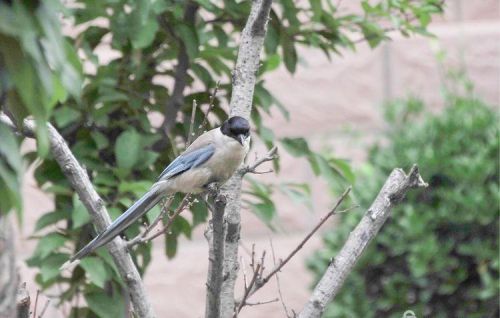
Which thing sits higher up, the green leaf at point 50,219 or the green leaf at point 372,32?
the green leaf at point 372,32

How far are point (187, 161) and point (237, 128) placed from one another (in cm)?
22

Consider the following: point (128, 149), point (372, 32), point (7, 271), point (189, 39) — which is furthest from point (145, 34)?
point (7, 271)

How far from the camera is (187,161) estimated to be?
2.93 m

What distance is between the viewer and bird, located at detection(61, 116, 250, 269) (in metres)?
2.81

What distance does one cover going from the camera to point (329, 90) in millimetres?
6145

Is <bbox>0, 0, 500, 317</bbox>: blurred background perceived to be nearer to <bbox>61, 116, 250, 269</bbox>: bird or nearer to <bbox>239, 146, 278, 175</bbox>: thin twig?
<bbox>61, 116, 250, 269</bbox>: bird

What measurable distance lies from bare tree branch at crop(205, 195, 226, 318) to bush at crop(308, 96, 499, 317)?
9.22 feet

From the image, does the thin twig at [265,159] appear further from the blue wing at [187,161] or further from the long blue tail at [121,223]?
the blue wing at [187,161]

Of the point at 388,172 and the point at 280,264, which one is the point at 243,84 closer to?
the point at 280,264

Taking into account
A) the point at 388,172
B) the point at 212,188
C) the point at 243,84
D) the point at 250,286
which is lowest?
the point at 250,286

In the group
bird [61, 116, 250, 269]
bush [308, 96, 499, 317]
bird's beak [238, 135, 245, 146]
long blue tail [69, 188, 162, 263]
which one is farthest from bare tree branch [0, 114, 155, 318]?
bush [308, 96, 499, 317]

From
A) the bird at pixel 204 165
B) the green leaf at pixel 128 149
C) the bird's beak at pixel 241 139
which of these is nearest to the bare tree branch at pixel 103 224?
the bird at pixel 204 165

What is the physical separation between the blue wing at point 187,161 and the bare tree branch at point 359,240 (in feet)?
1.66

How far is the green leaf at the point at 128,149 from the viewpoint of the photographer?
3395mm
